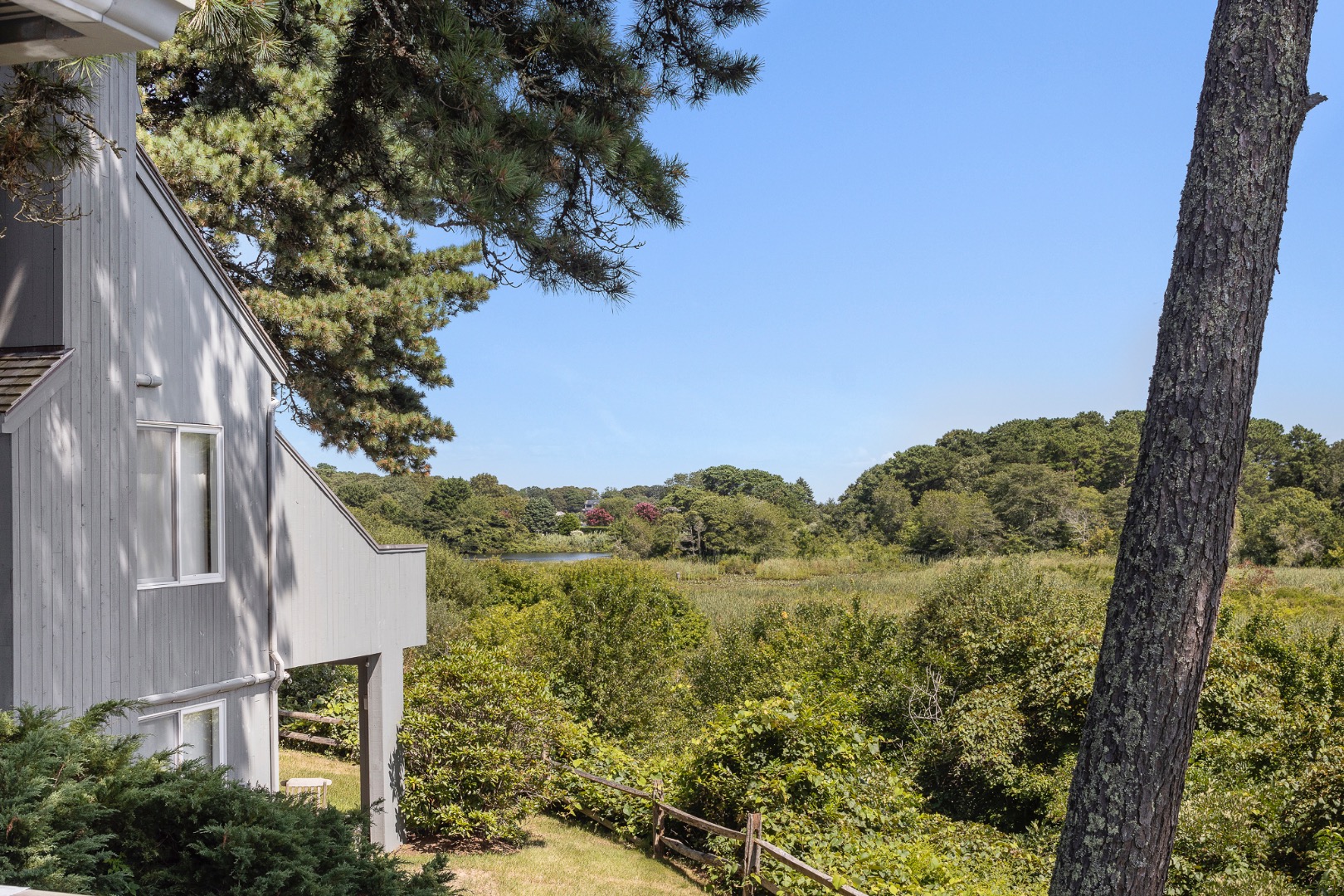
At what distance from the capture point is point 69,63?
425 cm

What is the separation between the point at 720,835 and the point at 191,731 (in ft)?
19.8

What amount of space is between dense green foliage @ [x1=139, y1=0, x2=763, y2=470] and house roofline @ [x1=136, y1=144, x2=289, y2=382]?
1.06m

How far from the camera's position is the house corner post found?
32.8ft

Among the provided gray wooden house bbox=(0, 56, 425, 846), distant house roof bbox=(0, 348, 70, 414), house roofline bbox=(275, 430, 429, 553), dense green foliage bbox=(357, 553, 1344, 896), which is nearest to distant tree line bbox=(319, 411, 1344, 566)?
dense green foliage bbox=(357, 553, 1344, 896)

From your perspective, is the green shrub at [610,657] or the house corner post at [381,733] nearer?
the house corner post at [381,733]

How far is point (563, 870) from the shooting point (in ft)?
34.9

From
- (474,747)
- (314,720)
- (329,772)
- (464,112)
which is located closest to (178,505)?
(464,112)

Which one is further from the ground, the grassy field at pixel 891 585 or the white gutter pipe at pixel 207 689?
the white gutter pipe at pixel 207 689

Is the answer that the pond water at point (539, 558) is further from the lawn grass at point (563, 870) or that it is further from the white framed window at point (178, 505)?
the white framed window at point (178, 505)

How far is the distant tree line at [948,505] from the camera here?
38500mm

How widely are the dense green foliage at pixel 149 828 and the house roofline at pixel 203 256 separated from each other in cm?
452

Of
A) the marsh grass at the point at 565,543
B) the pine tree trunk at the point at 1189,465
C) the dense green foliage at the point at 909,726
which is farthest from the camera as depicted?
the marsh grass at the point at 565,543

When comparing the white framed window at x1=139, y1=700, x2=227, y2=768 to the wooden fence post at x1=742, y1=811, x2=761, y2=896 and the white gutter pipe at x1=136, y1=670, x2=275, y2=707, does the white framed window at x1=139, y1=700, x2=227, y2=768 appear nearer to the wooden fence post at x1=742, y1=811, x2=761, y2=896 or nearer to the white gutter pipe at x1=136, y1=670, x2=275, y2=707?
the white gutter pipe at x1=136, y1=670, x2=275, y2=707

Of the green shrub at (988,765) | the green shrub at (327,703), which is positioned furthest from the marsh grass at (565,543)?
the green shrub at (988,765)
